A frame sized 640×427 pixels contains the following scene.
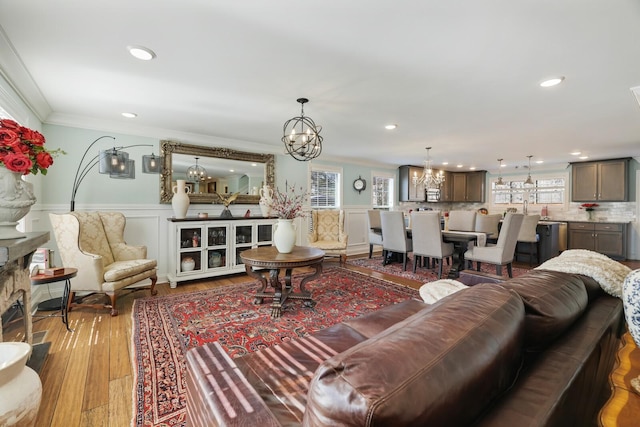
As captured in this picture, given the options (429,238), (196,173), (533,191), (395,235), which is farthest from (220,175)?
(533,191)

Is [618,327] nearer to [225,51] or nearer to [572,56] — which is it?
[572,56]

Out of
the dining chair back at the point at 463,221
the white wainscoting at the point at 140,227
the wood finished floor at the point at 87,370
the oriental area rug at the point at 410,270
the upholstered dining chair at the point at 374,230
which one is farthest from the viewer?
the upholstered dining chair at the point at 374,230

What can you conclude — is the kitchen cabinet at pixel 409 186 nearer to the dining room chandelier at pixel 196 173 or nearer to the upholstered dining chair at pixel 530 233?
the upholstered dining chair at pixel 530 233

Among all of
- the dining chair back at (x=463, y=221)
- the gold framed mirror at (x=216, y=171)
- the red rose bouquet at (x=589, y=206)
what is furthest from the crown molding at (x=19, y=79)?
the red rose bouquet at (x=589, y=206)

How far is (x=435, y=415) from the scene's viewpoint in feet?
1.61

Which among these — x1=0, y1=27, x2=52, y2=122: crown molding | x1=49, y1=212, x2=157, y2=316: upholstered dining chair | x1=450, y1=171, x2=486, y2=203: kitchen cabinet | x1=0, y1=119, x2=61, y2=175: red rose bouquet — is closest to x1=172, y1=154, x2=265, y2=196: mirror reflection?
x1=49, y1=212, x2=157, y2=316: upholstered dining chair

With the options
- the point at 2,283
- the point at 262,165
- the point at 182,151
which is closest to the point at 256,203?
the point at 262,165

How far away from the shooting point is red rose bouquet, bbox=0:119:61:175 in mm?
1396

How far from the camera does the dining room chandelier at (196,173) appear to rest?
4.32 m

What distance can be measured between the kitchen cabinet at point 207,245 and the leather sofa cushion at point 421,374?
3861 mm

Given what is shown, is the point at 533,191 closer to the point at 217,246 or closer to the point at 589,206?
the point at 589,206

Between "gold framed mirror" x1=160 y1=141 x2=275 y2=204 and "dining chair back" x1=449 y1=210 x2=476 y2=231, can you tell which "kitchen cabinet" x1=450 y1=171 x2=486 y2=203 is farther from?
"gold framed mirror" x1=160 y1=141 x2=275 y2=204

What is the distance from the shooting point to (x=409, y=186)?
7188mm

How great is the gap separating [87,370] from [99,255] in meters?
1.58
